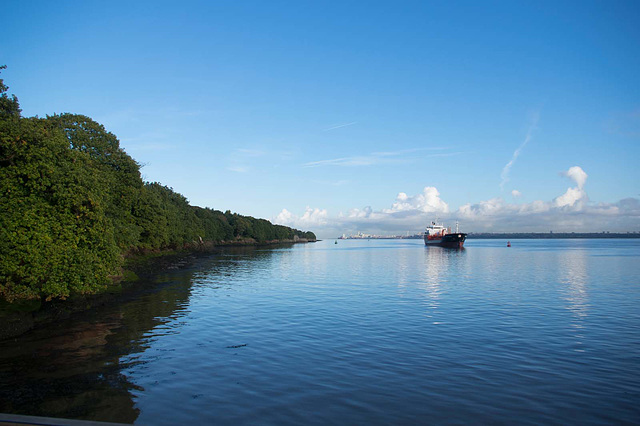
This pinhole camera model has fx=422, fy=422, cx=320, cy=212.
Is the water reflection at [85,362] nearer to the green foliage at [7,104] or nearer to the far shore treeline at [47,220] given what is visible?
the far shore treeline at [47,220]

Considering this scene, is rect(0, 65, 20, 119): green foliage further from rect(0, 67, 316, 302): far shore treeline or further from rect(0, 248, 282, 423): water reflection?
rect(0, 248, 282, 423): water reflection

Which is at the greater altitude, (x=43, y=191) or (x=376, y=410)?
(x=43, y=191)

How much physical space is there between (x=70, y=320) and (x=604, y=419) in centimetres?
2721

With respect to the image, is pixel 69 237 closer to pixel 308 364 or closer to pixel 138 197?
pixel 308 364

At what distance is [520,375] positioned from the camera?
15.8 meters

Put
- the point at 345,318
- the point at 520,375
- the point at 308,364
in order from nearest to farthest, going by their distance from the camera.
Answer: the point at 520,375 < the point at 308,364 < the point at 345,318

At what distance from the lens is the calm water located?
1262 centimetres

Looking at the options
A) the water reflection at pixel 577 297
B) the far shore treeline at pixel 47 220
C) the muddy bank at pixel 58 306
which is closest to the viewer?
the muddy bank at pixel 58 306

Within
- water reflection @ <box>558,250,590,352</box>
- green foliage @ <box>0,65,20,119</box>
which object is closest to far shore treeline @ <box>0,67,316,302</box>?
green foliage @ <box>0,65,20,119</box>

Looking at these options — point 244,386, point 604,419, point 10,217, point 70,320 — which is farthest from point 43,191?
point 604,419

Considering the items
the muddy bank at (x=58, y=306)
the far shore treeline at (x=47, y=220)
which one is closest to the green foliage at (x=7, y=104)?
the far shore treeline at (x=47, y=220)

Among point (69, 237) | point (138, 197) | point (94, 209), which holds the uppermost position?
point (138, 197)

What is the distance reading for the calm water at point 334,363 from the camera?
41.4 feet

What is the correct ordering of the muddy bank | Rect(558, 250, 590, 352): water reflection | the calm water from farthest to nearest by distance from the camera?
Rect(558, 250, 590, 352): water reflection
the muddy bank
the calm water
